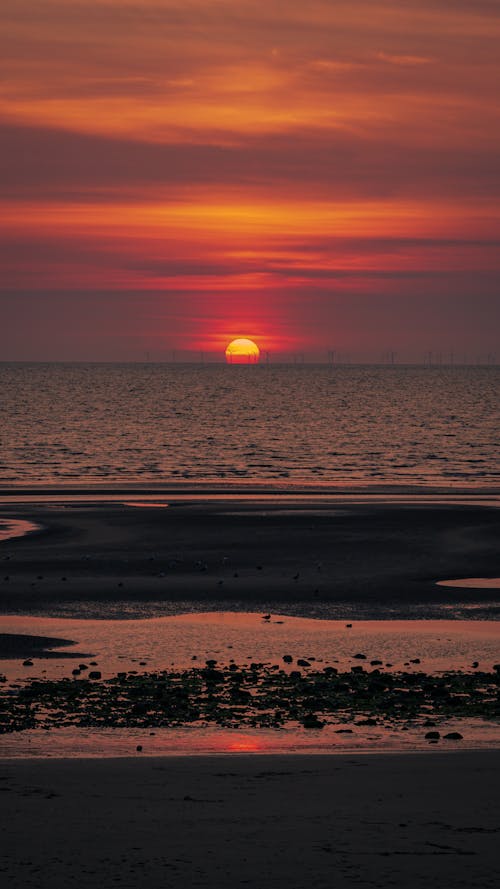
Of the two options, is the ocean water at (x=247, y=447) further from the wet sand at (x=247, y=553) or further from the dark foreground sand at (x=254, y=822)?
the dark foreground sand at (x=254, y=822)

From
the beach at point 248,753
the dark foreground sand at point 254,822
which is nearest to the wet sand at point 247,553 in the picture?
the beach at point 248,753

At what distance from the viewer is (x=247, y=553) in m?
34.3

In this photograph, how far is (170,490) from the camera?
55.9m

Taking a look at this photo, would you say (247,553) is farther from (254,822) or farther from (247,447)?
(247,447)

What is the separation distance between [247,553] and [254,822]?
75.0 ft

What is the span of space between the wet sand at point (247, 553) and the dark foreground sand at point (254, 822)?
12.8m

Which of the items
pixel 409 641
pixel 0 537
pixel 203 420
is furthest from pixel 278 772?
pixel 203 420

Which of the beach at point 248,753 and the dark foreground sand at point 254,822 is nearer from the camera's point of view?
the dark foreground sand at point 254,822

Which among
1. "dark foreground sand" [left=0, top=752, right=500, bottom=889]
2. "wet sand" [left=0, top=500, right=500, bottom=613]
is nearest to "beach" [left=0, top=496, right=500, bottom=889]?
"dark foreground sand" [left=0, top=752, right=500, bottom=889]

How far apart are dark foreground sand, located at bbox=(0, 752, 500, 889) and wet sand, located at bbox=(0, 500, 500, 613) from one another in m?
12.8

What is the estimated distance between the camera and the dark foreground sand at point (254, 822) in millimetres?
10117

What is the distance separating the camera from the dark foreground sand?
10.1 metres

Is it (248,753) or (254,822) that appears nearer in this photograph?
(254,822)

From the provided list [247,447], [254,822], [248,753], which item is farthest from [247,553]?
[247,447]
